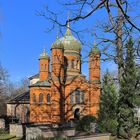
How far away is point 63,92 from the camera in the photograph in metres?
57.0

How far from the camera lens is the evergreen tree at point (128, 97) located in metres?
24.8

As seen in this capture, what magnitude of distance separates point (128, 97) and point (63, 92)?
31782 millimetres

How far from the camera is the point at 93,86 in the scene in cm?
5803

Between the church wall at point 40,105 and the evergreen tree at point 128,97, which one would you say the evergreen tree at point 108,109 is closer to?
the evergreen tree at point 128,97

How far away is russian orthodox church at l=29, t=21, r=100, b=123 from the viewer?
56.0m

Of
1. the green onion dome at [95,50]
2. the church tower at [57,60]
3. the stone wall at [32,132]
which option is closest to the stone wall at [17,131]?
the stone wall at [32,132]

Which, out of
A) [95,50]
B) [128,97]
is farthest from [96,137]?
[95,50]

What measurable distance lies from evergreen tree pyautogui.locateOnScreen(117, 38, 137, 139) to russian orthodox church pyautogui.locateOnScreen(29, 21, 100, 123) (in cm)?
2955

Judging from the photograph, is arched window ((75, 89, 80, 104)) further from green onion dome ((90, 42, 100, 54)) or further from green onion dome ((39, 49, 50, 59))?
green onion dome ((90, 42, 100, 54))

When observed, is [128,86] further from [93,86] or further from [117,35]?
[93,86]

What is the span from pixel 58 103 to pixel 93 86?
20.5 feet

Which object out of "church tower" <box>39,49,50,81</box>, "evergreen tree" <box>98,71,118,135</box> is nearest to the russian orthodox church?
"church tower" <box>39,49,50,81</box>

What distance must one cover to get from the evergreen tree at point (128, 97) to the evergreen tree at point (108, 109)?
546 millimetres

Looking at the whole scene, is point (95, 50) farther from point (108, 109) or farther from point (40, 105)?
point (40, 105)
